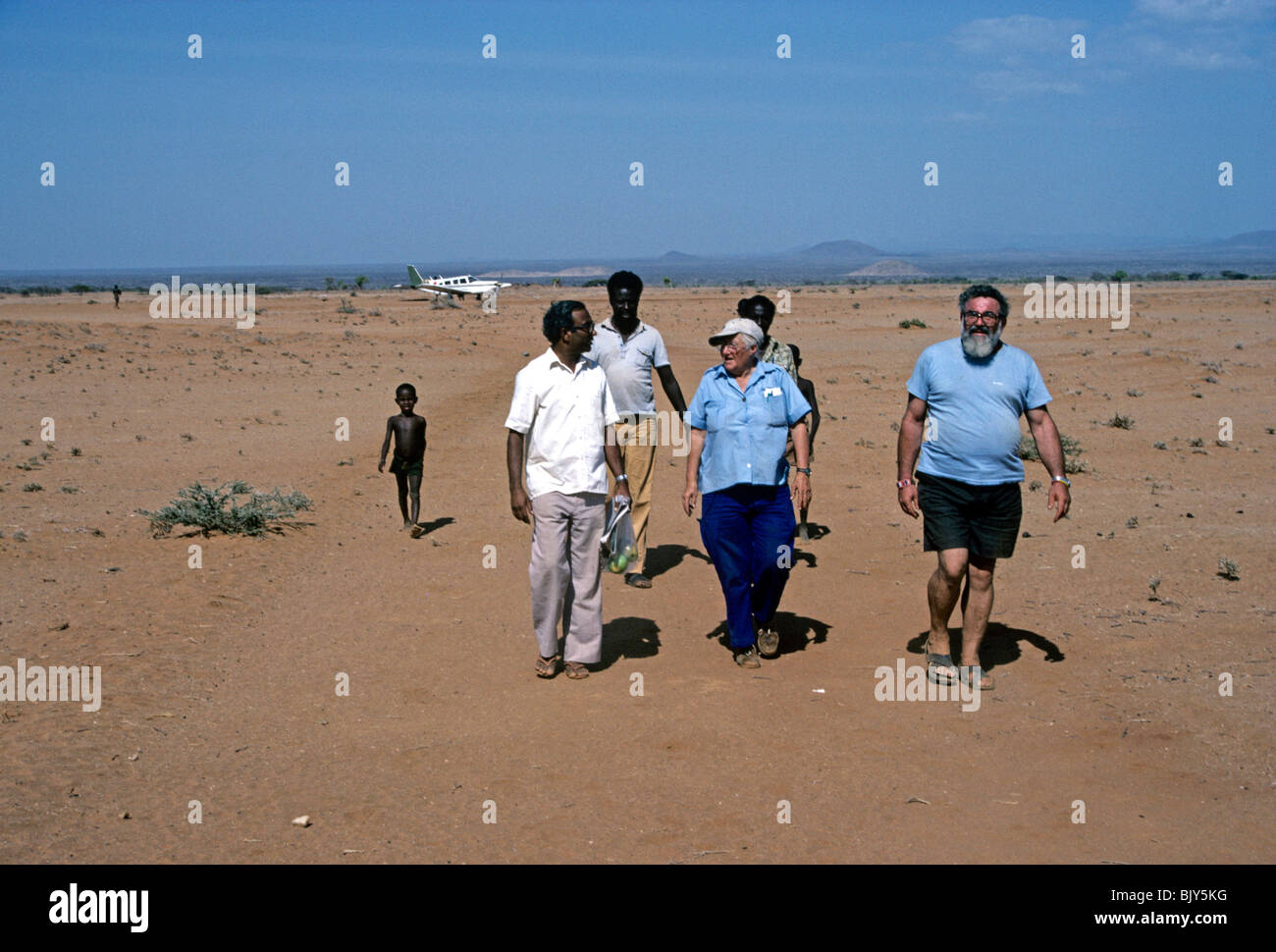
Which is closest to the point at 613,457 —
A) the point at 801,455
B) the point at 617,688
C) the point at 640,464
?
the point at 801,455

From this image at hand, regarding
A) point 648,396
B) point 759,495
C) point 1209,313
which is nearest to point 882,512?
point 648,396

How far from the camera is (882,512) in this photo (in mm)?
11133

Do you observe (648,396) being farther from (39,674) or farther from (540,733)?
(39,674)

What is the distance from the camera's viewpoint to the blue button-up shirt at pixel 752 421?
21.4ft

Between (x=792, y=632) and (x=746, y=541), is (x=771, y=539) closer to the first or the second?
(x=746, y=541)

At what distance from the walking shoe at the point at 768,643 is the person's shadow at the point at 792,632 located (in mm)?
127

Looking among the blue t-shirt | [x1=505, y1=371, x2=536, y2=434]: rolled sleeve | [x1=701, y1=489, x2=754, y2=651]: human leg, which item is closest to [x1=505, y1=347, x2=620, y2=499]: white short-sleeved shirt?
[x1=505, y1=371, x2=536, y2=434]: rolled sleeve

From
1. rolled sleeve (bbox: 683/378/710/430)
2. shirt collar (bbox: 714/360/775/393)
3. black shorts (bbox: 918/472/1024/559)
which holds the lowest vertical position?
black shorts (bbox: 918/472/1024/559)

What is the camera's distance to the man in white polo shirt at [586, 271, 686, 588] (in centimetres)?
793

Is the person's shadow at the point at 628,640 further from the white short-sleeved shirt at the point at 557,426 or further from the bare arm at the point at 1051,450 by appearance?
the bare arm at the point at 1051,450

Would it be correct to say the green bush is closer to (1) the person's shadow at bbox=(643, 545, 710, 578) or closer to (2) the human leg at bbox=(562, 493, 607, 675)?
(1) the person's shadow at bbox=(643, 545, 710, 578)

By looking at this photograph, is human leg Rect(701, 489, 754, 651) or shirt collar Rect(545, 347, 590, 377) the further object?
human leg Rect(701, 489, 754, 651)

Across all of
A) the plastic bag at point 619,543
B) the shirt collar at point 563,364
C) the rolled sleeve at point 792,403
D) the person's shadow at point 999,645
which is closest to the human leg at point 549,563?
the plastic bag at point 619,543

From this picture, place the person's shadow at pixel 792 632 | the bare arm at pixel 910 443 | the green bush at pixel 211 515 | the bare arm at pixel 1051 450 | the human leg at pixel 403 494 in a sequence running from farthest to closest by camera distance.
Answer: the human leg at pixel 403 494
the green bush at pixel 211 515
the person's shadow at pixel 792 632
the bare arm at pixel 910 443
the bare arm at pixel 1051 450
